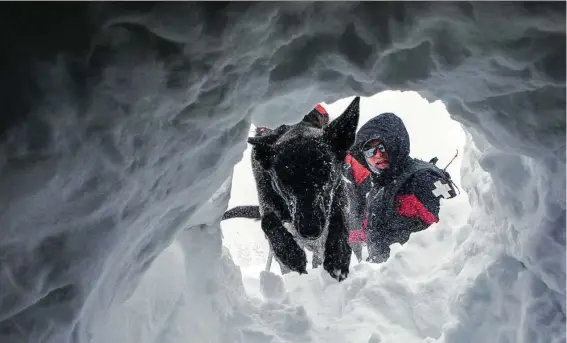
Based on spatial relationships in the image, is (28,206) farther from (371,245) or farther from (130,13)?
(371,245)

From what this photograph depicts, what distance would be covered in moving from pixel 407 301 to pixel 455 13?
4028mm

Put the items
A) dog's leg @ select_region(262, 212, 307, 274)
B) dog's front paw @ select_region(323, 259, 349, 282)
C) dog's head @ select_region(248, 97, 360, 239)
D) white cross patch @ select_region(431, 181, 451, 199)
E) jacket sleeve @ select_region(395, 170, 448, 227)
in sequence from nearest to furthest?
dog's head @ select_region(248, 97, 360, 239) → dog's front paw @ select_region(323, 259, 349, 282) → dog's leg @ select_region(262, 212, 307, 274) → white cross patch @ select_region(431, 181, 451, 199) → jacket sleeve @ select_region(395, 170, 448, 227)

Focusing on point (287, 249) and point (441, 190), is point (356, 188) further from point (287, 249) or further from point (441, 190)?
point (287, 249)

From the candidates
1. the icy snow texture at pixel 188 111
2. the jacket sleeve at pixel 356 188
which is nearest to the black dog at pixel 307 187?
the icy snow texture at pixel 188 111

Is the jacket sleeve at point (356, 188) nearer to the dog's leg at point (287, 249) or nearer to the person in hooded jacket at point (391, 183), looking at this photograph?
the person in hooded jacket at point (391, 183)

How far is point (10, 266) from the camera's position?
1829 mm

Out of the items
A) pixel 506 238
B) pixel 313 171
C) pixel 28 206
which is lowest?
pixel 506 238

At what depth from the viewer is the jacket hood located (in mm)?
4891

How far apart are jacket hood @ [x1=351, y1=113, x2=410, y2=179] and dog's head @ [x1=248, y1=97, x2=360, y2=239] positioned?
180 cm

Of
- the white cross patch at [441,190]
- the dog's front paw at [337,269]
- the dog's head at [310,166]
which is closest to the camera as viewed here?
the dog's head at [310,166]

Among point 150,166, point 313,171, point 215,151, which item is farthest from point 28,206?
point 313,171

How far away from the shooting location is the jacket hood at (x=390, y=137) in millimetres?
4891

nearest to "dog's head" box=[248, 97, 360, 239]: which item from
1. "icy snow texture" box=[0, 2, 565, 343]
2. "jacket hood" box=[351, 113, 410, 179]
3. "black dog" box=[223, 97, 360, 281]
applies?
"black dog" box=[223, 97, 360, 281]

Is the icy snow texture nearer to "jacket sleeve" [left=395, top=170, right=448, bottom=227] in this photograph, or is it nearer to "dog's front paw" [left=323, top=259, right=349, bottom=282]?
"dog's front paw" [left=323, top=259, right=349, bottom=282]
